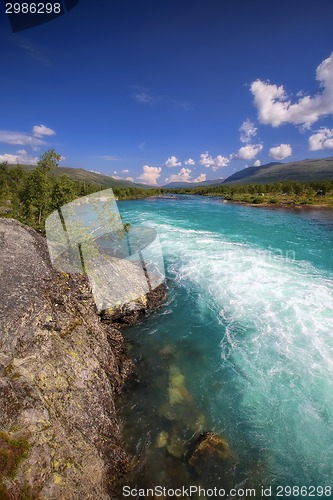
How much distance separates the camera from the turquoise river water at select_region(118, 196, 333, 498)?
1121 cm

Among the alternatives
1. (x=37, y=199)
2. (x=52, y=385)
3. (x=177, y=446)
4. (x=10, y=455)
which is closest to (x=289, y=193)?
(x=37, y=199)

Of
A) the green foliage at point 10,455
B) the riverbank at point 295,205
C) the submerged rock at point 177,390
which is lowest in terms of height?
the submerged rock at point 177,390

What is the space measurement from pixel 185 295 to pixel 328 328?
11956 mm

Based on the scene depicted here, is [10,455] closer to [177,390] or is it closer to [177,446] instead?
[177,446]

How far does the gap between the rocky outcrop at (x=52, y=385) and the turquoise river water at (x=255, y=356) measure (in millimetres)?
2144

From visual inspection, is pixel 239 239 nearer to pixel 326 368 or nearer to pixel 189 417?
pixel 326 368

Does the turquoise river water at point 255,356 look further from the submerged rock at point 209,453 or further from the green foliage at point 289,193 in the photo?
the green foliage at point 289,193

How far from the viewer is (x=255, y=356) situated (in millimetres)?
16453

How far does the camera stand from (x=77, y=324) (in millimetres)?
13188

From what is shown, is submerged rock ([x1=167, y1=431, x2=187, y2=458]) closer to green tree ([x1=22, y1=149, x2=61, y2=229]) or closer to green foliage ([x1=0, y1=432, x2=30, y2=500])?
green foliage ([x1=0, y1=432, x2=30, y2=500])

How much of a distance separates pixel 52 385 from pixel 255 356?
40.9 ft

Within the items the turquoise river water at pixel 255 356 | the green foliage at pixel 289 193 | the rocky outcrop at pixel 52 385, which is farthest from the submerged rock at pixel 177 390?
the green foliage at pixel 289 193

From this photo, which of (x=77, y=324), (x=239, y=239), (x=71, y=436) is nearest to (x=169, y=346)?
(x=77, y=324)

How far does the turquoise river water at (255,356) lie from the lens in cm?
1121
